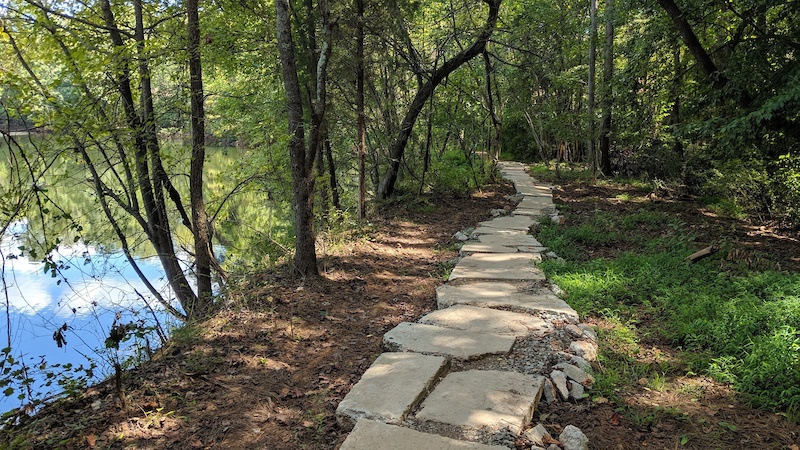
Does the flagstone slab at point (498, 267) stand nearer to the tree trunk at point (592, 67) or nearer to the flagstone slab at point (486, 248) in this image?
the flagstone slab at point (486, 248)

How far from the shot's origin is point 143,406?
2863mm

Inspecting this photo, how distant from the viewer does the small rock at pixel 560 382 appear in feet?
9.86

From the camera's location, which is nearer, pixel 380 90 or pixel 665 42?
pixel 665 42

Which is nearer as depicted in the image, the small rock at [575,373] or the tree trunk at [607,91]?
the small rock at [575,373]

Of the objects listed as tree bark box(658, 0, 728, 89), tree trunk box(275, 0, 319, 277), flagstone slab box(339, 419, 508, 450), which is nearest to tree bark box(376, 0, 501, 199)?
tree bark box(658, 0, 728, 89)

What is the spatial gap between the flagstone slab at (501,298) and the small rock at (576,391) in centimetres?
105

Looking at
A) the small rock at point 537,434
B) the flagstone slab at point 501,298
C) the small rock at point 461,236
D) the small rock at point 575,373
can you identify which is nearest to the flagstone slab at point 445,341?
the small rock at point 575,373

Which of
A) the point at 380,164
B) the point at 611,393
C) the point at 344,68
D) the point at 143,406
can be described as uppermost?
the point at 344,68

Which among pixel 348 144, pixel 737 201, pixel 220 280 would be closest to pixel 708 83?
pixel 737 201

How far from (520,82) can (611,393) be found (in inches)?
451

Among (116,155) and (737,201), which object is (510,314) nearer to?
(116,155)

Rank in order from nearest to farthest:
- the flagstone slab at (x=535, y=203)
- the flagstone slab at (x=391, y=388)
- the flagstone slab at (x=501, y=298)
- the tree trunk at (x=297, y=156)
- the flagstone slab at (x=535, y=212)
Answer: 1. the flagstone slab at (x=391, y=388)
2. the flagstone slab at (x=501, y=298)
3. the tree trunk at (x=297, y=156)
4. the flagstone slab at (x=535, y=212)
5. the flagstone slab at (x=535, y=203)

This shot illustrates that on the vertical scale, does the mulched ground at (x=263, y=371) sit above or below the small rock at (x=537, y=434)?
above

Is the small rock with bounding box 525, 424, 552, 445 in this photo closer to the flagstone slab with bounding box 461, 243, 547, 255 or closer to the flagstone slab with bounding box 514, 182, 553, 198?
the flagstone slab with bounding box 461, 243, 547, 255
